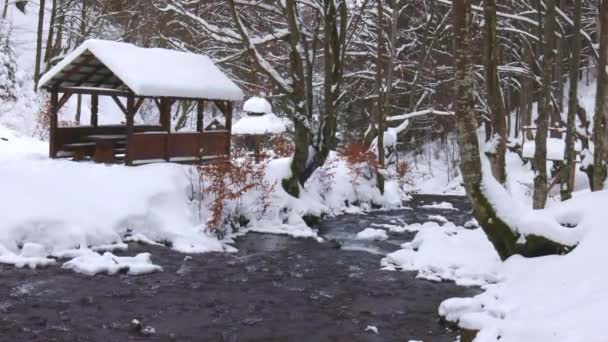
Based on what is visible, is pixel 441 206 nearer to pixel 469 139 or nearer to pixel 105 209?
pixel 469 139

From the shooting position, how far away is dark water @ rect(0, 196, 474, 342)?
26.8 ft

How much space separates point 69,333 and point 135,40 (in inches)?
1204

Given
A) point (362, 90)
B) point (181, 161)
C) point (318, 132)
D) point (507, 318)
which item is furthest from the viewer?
point (362, 90)

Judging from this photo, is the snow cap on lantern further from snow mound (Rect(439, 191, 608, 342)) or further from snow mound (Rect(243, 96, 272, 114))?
snow mound (Rect(439, 191, 608, 342))

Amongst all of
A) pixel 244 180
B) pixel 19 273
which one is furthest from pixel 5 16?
pixel 19 273

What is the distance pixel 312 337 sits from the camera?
818 centimetres

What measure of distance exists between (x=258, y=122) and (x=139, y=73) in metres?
9.90

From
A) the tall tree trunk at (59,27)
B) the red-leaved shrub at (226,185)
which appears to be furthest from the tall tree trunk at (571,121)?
the tall tree trunk at (59,27)

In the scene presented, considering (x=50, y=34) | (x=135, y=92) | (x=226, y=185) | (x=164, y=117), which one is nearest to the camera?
(x=135, y=92)

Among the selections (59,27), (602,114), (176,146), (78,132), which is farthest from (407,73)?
(602,114)

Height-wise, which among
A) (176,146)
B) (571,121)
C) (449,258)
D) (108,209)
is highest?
(571,121)

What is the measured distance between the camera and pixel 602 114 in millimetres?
13047

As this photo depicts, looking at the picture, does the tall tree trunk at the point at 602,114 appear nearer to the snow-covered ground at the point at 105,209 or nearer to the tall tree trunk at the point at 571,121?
the tall tree trunk at the point at 571,121

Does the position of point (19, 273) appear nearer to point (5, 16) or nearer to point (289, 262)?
point (289, 262)
